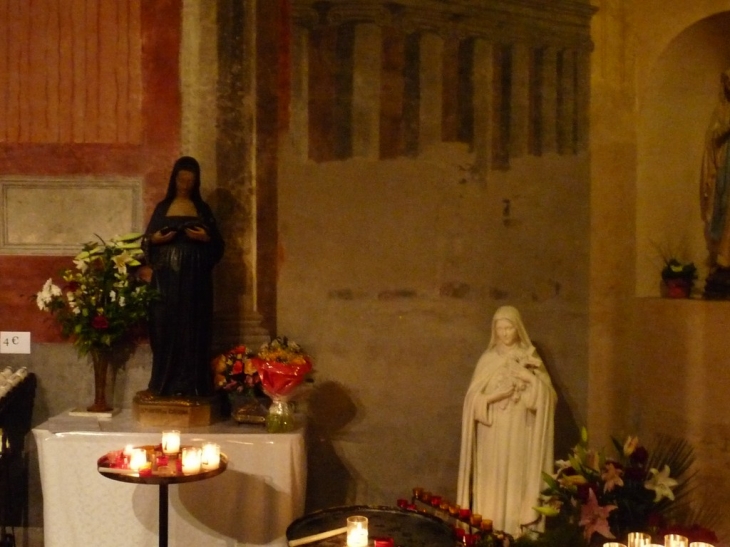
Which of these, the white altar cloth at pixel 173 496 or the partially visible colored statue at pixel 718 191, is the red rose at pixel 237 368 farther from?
the partially visible colored statue at pixel 718 191

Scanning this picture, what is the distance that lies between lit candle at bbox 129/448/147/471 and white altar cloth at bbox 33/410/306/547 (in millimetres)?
655

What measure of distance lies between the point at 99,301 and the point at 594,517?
304 centimetres

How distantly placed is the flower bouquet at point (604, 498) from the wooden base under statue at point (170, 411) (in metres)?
1.92

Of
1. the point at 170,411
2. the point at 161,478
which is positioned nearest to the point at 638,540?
the point at 161,478

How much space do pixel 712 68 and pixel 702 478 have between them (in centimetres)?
276

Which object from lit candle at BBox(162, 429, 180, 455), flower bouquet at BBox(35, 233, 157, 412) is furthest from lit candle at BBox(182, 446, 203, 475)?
flower bouquet at BBox(35, 233, 157, 412)

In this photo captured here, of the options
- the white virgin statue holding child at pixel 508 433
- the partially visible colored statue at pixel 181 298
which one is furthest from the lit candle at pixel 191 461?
the white virgin statue holding child at pixel 508 433

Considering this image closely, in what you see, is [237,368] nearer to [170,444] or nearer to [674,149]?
[170,444]

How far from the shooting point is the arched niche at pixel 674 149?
5551 millimetres

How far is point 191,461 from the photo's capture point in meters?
3.71

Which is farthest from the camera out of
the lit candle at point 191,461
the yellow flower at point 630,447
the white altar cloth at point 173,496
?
the white altar cloth at point 173,496

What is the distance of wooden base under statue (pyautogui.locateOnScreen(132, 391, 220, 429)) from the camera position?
4.61 m

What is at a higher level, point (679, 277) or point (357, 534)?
point (679, 277)

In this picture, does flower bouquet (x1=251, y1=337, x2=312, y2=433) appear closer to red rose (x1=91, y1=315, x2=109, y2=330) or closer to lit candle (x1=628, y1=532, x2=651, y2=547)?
red rose (x1=91, y1=315, x2=109, y2=330)
